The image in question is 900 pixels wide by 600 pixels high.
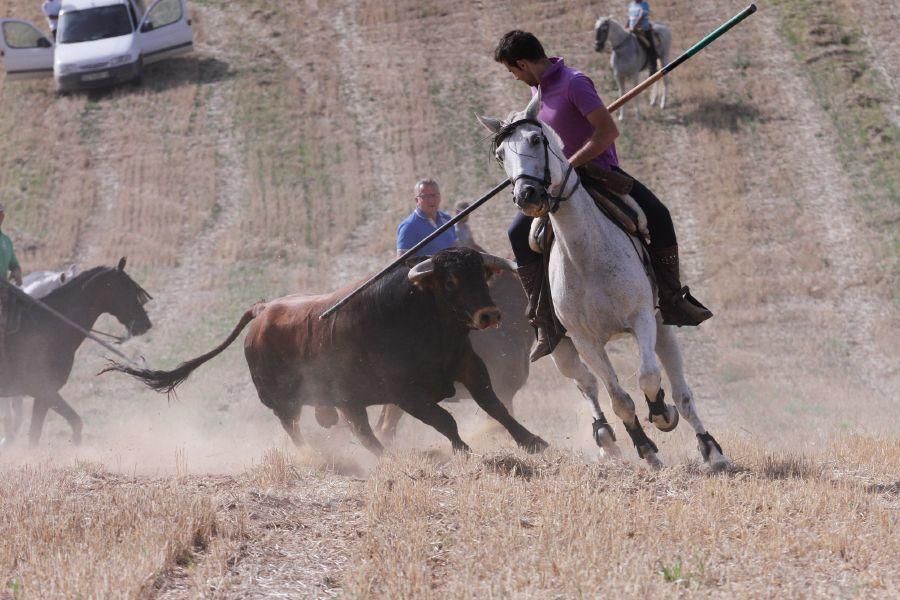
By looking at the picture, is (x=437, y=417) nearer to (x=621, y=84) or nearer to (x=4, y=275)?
(x=4, y=275)

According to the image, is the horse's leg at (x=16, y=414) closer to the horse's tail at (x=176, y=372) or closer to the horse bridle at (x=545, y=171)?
the horse's tail at (x=176, y=372)

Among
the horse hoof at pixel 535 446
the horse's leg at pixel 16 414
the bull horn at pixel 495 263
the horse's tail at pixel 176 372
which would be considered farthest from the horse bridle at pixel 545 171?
the horse's leg at pixel 16 414

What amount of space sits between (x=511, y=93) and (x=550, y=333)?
21.4 meters

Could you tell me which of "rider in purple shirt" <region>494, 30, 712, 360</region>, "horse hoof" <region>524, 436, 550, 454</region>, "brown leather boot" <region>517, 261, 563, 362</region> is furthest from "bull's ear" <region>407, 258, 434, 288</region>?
"horse hoof" <region>524, 436, 550, 454</region>

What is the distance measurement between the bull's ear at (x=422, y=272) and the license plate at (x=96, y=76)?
2296 cm

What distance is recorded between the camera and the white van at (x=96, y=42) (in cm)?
2959

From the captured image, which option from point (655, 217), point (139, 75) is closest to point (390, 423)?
point (655, 217)

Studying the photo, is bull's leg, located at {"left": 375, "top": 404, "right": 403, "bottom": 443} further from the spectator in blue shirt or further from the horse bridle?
the horse bridle

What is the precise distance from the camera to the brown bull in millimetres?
8773

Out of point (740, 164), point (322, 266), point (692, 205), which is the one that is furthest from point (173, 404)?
point (740, 164)

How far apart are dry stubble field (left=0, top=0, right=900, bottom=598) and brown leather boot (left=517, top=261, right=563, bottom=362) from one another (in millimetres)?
816

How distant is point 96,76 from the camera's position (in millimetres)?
29672

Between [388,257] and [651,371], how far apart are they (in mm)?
14691

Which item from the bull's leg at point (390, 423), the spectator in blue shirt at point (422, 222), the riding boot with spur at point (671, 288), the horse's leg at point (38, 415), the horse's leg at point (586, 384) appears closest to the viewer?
the riding boot with spur at point (671, 288)
